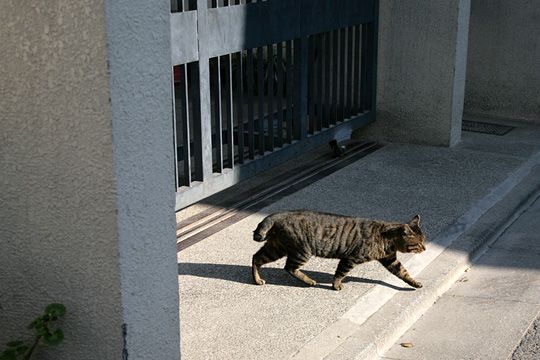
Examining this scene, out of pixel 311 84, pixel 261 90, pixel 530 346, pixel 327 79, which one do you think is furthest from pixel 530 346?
pixel 327 79

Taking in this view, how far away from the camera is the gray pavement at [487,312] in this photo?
→ 5816 millimetres

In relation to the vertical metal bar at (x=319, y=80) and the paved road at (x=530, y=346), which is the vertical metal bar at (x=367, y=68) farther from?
the paved road at (x=530, y=346)

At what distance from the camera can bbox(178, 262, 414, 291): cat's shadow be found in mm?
6590

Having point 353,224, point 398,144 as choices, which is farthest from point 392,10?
point 353,224

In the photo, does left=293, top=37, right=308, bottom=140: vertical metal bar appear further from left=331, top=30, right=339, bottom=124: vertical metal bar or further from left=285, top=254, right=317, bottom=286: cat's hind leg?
Answer: left=285, top=254, right=317, bottom=286: cat's hind leg

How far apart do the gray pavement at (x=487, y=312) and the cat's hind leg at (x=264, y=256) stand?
3.40ft

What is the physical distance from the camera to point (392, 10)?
10594 mm

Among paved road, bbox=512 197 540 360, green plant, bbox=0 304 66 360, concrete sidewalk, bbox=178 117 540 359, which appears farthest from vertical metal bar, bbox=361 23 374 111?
green plant, bbox=0 304 66 360

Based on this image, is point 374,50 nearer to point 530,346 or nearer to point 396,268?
point 396,268

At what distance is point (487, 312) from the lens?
253 inches

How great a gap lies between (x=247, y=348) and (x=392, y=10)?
20.1 feet

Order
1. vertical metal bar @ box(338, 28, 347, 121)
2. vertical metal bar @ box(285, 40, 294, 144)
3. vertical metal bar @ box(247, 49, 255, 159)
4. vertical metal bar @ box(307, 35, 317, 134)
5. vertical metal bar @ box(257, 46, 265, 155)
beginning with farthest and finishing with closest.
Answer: vertical metal bar @ box(338, 28, 347, 121), vertical metal bar @ box(307, 35, 317, 134), vertical metal bar @ box(285, 40, 294, 144), vertical metal bar @ box(257, 46, 265, 155), vertical metal bar @ box(247, 49, 255, 159)

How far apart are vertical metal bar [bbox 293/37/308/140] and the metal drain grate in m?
3.31

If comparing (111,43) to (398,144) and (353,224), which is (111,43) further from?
(398,144)
